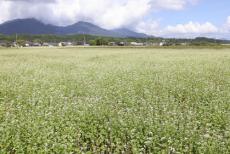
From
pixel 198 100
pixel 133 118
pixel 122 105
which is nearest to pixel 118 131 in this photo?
pixel 133 118

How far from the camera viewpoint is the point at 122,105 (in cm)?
1291

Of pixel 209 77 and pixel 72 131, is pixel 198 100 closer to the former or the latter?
pixel 72 131

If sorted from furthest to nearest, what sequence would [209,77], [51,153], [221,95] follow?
1. [209,77]
2. [221,95]
3. [51,153]

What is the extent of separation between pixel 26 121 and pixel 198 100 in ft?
23.4

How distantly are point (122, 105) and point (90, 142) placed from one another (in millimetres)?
3259

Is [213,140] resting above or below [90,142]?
above

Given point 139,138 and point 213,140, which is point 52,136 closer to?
point 139,138

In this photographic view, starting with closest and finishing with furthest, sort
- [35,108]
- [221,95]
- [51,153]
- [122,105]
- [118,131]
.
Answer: [51,153], [118,131], [35,108], [122,105], [221,95]

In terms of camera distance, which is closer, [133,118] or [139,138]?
[139,138]

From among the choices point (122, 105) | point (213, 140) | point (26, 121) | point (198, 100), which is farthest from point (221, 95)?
point (26, 121)

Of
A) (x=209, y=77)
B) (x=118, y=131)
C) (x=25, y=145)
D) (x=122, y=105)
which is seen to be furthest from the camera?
(x=209, y=77)

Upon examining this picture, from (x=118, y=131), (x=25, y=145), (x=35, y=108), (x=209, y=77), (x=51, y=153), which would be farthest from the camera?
(x=209, y=77)

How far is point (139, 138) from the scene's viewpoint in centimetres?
843

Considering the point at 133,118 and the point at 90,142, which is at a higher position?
the point at 133,118
